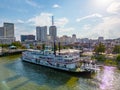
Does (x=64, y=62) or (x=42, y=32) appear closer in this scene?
(x=64, y=62)

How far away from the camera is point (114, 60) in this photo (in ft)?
174

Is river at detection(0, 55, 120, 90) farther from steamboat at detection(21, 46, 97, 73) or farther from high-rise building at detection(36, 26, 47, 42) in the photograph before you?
high-rise building at detection(36, 26, 47, 42)

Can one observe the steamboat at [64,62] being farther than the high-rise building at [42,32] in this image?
No

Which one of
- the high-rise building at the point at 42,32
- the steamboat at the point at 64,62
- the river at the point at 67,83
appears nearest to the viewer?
the river at the point at 67,83

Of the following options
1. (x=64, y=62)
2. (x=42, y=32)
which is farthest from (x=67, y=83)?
(x=42, y=32)

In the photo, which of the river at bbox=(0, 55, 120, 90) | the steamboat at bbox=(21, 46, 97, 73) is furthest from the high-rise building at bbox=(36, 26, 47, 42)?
the river at bbox=(0, 55, 120, 90)

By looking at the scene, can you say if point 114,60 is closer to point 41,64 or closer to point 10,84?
point 41,64

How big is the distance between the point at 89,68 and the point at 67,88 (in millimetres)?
11540

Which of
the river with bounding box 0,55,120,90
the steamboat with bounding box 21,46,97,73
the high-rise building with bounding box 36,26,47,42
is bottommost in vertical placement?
the river with bounding box 0,55,120,90

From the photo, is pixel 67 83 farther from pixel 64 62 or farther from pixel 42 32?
pixel 42 32

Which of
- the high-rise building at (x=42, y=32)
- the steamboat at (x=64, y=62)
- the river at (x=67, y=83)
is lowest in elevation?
the river at (x=67, y=83)

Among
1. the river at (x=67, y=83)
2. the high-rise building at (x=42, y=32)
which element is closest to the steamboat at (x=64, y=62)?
the river at (x=67, y=83)

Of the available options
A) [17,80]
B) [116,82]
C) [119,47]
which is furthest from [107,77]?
[119,47]

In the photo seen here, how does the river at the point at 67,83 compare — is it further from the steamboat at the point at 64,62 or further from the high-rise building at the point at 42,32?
the high-rise building at the point at 42,32
